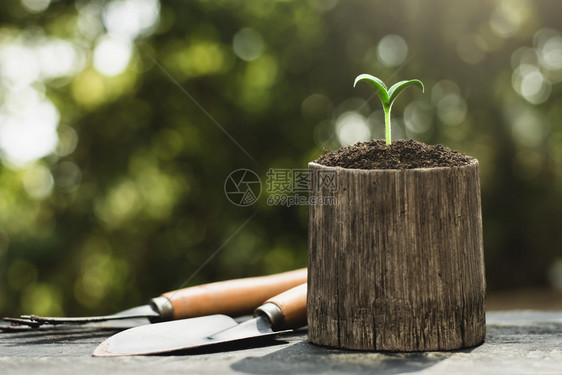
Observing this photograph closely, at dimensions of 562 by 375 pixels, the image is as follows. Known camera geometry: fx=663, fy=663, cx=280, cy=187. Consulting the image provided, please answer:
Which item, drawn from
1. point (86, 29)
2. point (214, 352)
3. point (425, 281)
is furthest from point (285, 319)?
point (86, 29)

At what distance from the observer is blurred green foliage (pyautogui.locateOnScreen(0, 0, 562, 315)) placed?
859 cm

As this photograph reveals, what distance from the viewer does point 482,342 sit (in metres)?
2.41

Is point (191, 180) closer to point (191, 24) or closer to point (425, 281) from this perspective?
point (191, 24)

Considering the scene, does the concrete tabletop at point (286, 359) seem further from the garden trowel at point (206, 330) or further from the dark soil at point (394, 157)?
the dark soil at point (394, 157)

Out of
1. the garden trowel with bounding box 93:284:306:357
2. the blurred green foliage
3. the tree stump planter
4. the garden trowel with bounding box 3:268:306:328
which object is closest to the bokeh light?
the blurred green foliage

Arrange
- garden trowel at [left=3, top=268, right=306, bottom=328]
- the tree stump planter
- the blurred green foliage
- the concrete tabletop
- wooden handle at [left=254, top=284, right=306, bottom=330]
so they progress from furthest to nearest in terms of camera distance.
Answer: the blurred green foliage
garden trowel at [left=3, top=268, right=306, bottom=328]
wooden handle at [left=254, top=284, right=306, bottom=330]
the tree stump planter
the concrete tabletop

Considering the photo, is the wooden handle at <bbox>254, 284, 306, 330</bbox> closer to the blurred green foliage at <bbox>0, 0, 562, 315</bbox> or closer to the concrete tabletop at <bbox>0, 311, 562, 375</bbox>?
the concrete tabletop at <bbox>0, 311, 562, 375</bbox>

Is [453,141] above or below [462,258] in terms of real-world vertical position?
above

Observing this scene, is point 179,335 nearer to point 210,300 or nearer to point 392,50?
point 210,300

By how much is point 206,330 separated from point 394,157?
0.95 meters

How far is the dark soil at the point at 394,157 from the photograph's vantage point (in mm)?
2277

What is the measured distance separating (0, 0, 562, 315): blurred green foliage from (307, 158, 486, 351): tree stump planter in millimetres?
6010

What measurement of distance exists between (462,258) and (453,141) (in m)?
6.91

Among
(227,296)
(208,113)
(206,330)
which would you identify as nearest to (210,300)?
(227,296)
